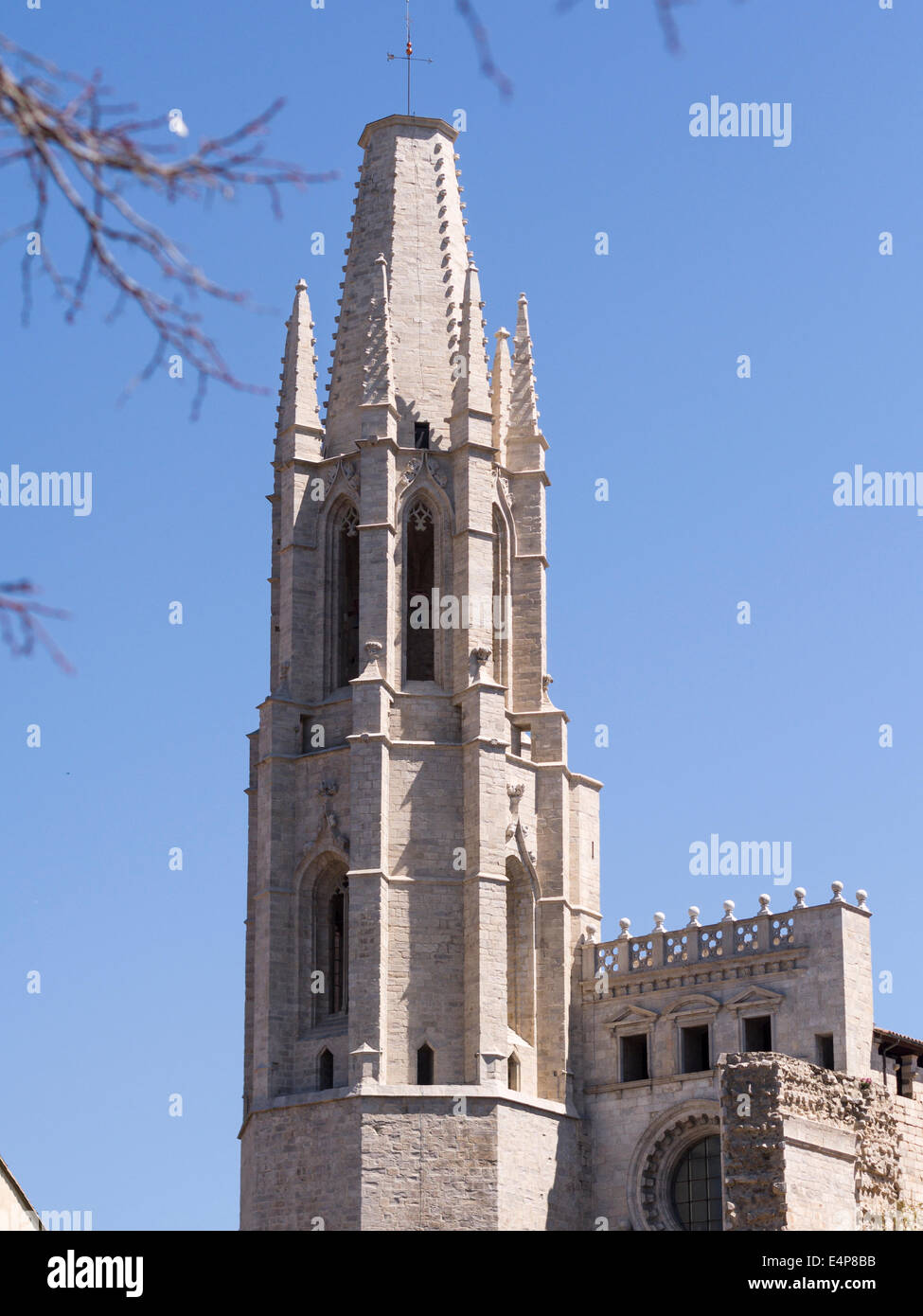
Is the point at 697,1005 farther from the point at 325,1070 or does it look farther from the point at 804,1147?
the point at 804,1147

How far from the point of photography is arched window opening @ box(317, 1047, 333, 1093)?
4894 centimetres

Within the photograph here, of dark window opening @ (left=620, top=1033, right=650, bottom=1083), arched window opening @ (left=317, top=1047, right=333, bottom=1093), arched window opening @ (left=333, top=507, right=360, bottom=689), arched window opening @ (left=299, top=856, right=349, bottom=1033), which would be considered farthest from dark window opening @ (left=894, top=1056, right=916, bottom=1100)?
arched window opening @ (left=333, top=507, right=360, bottom=689)

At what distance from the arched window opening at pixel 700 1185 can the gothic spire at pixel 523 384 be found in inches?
660

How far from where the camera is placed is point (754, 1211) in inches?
1453

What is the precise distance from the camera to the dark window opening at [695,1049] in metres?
49.2

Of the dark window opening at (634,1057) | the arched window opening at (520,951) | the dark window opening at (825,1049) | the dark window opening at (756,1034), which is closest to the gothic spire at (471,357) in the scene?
the arched window opening at (520,951)

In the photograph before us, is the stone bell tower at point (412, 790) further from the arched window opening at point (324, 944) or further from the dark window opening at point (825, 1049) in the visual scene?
the dark window opening at point (825, 1049)

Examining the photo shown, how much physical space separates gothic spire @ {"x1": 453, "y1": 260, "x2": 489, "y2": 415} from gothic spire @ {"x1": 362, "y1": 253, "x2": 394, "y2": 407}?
1581 millimetres

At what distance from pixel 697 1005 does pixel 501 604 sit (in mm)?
10214

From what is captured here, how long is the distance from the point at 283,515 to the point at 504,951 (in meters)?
11.7

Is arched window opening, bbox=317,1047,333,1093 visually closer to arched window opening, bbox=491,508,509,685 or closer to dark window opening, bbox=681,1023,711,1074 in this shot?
dark window opening, bbox=681,1023,711,1074

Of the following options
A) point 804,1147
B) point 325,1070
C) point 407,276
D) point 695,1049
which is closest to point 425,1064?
point 325,1070

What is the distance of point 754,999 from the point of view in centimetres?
4797
